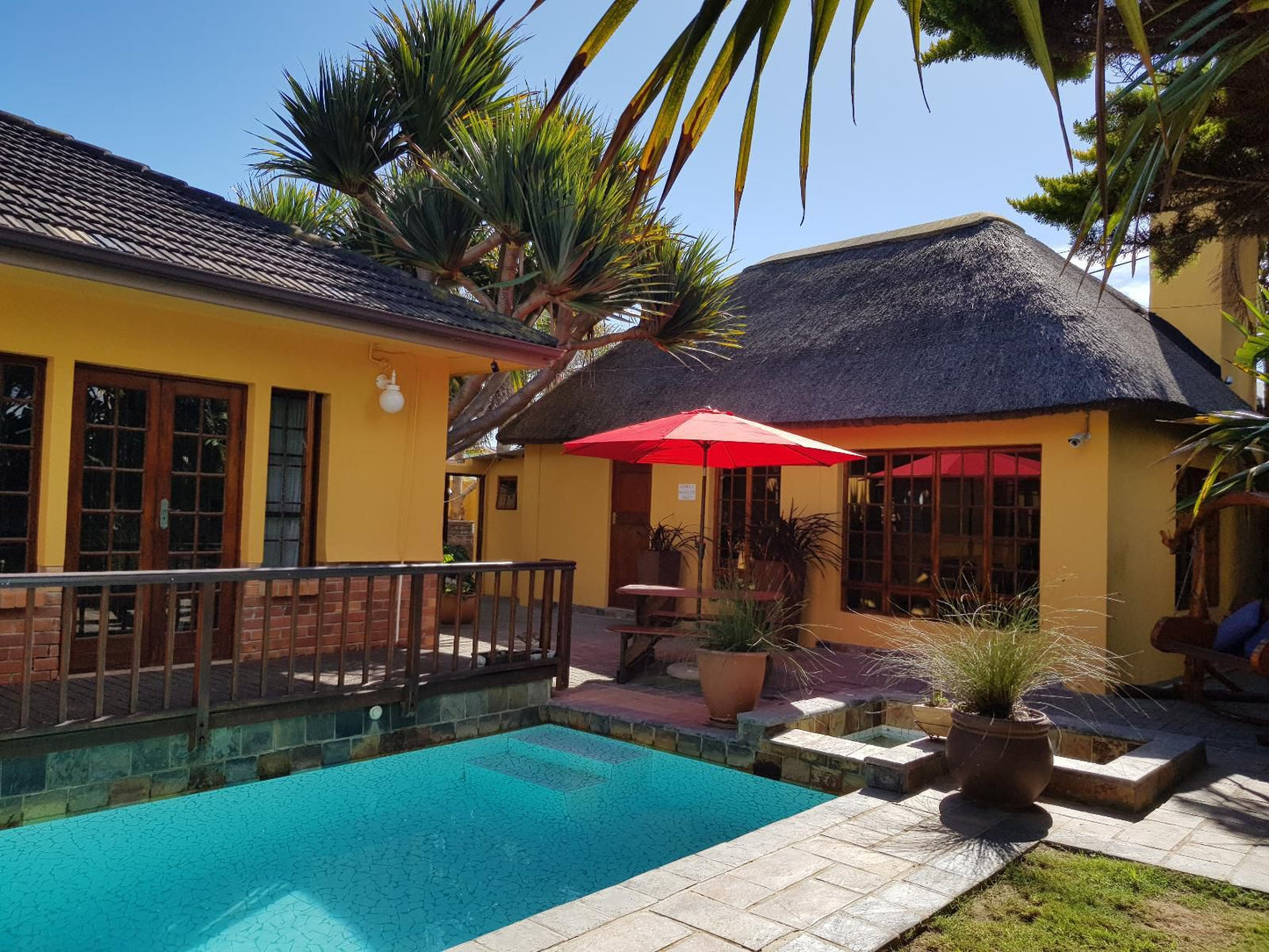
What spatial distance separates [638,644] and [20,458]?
4417mm

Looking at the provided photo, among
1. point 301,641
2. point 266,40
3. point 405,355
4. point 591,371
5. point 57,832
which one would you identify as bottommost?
point 57,832

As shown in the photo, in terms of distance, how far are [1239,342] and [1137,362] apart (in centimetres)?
518

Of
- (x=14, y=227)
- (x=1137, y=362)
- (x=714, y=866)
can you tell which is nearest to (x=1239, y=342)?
(x=1137, y=362)

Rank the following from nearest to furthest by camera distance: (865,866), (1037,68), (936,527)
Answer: (1037,68) < (865,866) < (936,527)

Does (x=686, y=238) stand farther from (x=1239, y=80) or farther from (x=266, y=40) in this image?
(x=1239, y=80)

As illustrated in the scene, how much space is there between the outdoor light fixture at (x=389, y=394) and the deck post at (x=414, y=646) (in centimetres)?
176

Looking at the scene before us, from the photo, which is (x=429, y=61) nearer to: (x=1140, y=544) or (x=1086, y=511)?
(x=1086, y=511)

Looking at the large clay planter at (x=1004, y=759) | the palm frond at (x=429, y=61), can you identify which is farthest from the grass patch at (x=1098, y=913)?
the palm frond at (x=429, y=61)

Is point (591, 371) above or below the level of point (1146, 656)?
above

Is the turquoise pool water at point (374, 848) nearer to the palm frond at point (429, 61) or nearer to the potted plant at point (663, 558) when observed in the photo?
the potted plant at point (663, 558)

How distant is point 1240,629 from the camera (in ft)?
21.3

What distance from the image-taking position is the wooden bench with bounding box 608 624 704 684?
713 cm

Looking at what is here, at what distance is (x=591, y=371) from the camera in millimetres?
13094

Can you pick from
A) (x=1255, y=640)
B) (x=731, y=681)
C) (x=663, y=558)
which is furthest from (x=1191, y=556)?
(x=731, y=681)
